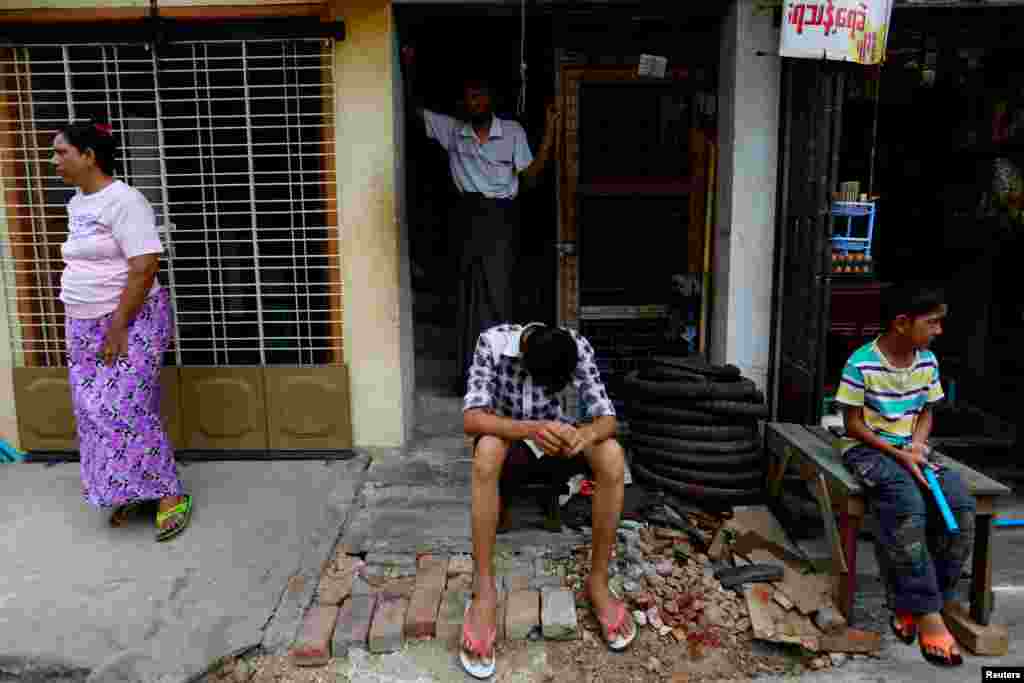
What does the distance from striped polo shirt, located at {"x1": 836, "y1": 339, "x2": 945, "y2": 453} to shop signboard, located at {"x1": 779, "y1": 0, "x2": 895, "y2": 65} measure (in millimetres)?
1532

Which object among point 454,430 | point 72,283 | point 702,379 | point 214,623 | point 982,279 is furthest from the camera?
point 982,279

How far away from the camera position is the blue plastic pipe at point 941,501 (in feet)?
11.2

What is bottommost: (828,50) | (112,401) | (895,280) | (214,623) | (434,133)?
(214,623)

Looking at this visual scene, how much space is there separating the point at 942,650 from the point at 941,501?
1.92 feet

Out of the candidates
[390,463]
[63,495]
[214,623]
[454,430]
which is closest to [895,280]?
[454,430]

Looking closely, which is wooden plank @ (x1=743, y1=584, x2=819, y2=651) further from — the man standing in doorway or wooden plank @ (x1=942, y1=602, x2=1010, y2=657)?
the man standing in doorway

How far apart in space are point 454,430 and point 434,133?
1.93 meters

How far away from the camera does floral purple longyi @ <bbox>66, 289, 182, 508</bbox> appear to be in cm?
414

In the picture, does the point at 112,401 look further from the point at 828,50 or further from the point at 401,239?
the point at 828,50

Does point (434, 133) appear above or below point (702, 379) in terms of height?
above

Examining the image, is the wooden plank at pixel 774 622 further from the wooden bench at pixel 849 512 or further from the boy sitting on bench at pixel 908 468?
the boy sitting on bench at pixel 908 468

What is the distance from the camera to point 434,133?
5117mm

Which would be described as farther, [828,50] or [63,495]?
[63,495]

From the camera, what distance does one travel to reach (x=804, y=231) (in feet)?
14.9
